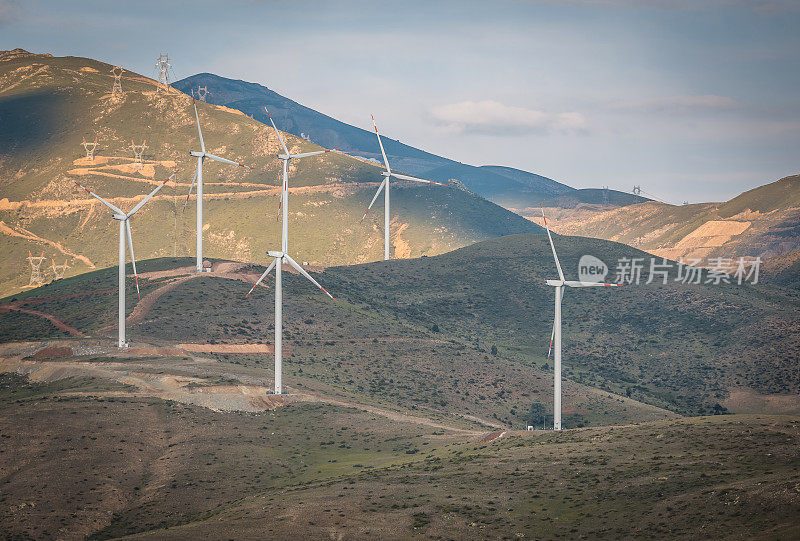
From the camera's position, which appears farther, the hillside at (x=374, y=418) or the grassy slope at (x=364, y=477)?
the hillside at (x=374, y=418)

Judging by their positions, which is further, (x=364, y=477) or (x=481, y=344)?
(x=481, y=344)

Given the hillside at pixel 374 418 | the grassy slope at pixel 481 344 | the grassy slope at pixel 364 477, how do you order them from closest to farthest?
the grassy slope at pixel 364 477
the hillside at pixel 374 418
the grassy slope at pixel 481 344

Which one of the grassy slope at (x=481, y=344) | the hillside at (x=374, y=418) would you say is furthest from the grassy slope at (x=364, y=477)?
the grassy slope at (x=481, y=344)

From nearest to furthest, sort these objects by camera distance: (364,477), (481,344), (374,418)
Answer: (364,477) → (374,418) → (481,344)

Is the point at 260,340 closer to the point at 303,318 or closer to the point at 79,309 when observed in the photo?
the point at 303,318

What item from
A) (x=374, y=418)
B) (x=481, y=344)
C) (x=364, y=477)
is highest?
(x=364, y=477)

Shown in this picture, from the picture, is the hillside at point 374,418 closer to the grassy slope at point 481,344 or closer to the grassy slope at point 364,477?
the grassy slope at point 364,477

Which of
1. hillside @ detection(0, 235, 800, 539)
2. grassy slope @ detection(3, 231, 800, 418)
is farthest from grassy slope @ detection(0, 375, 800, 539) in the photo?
grassy slope @ detection(3, 231, 800, 418)

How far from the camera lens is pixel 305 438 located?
96.5 metres

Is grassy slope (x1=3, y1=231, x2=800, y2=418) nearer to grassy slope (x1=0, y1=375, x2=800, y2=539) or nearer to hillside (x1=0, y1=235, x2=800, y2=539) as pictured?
hillside (x1=0, y1=235, x2=800, y2=539)

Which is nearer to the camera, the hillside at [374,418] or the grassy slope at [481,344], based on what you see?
the hillside at [374,418]

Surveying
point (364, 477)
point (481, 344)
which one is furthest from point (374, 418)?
point (481, 344)

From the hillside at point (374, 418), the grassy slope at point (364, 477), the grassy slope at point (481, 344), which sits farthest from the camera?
the grassy slope at point (481, 344)

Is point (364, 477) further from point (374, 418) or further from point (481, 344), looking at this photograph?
point (481, 344)
